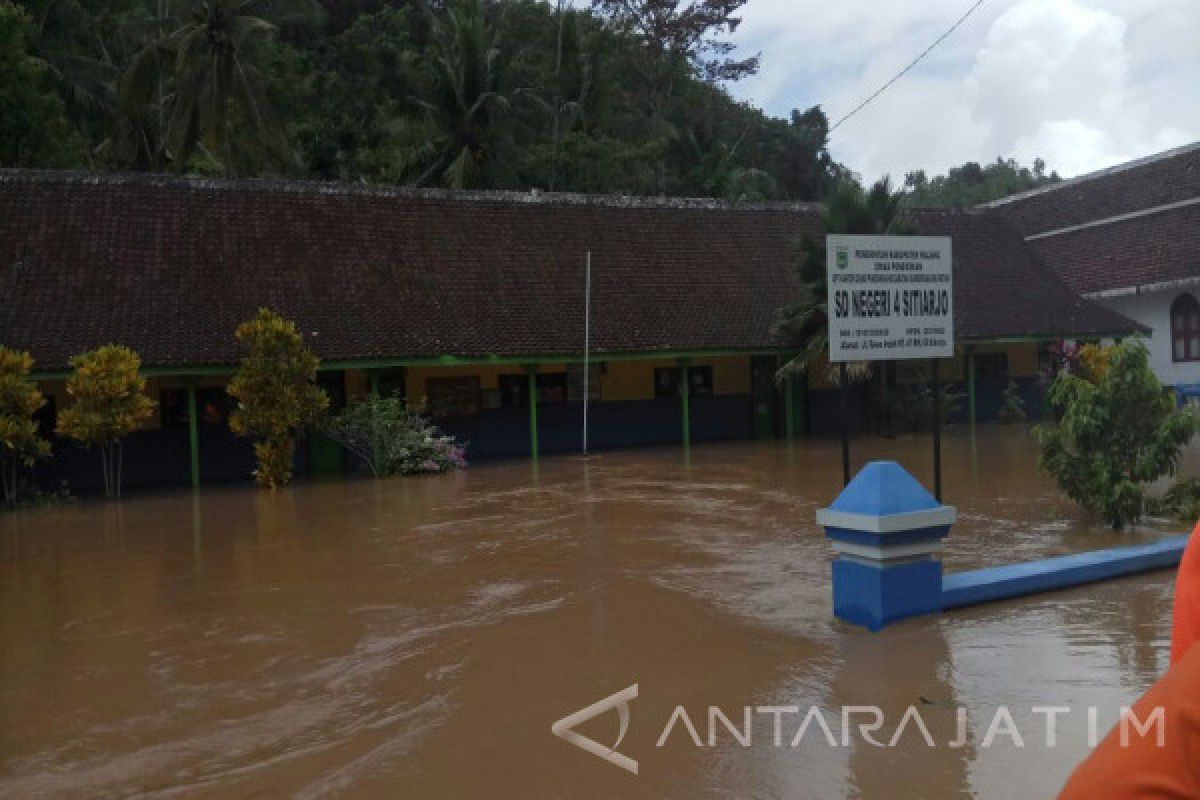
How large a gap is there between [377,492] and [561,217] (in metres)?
9.39

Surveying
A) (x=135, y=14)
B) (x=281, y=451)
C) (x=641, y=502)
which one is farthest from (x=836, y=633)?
(x=135, y=14)

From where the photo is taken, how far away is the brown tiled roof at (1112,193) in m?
27.9

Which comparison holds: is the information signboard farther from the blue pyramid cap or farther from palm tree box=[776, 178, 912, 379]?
palm tree box=[776, 178, 912, 379]

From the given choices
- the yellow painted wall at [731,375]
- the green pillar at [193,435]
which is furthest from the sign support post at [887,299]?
the yellow painted wall at [731,375]

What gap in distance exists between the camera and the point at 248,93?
25.9m

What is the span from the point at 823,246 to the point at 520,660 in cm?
1543

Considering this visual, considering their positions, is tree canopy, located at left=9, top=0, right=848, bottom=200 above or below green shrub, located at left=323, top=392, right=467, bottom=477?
above

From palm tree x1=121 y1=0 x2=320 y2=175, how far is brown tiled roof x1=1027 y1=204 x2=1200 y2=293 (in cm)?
2130

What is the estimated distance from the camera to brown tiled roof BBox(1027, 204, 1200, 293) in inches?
1032

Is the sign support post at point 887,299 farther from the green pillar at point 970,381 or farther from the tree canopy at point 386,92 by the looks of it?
the tree canopy at point 386,92

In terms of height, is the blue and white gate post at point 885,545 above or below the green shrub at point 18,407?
below

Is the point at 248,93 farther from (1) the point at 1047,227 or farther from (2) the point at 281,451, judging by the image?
(1) the point at 1047,227

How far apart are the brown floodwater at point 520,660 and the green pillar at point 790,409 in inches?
418

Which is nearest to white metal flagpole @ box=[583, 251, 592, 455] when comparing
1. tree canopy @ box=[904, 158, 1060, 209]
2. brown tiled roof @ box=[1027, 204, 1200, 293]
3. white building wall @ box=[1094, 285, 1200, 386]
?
brown tiled roof @ box=[1027, 204, 1200, 293]
